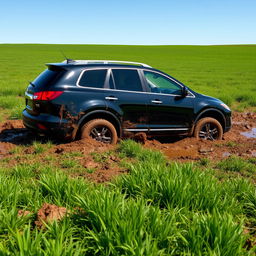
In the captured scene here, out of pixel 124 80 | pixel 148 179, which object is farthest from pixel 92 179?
pixel 124 80

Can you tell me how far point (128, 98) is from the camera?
7738 millimetres

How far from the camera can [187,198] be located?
4.16m

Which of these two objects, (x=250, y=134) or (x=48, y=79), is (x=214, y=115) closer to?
(x=250, y=134)

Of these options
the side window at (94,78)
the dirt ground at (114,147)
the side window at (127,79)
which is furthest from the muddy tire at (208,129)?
the side window at (94,78)

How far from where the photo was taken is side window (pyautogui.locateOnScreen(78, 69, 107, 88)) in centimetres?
747

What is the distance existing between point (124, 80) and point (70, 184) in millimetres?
3921

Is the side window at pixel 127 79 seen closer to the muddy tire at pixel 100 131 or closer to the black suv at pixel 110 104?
the black suv at pixel 110 104

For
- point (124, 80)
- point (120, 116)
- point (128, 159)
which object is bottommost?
point (128, 159)

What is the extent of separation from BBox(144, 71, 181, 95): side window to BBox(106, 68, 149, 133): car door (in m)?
0.31

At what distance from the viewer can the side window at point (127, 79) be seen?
25.5ft

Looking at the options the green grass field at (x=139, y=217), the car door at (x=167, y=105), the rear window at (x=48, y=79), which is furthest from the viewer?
the car door at (x=167, y=105)

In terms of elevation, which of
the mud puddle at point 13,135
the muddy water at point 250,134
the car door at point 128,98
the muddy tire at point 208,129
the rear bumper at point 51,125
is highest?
the car door at point 128,98

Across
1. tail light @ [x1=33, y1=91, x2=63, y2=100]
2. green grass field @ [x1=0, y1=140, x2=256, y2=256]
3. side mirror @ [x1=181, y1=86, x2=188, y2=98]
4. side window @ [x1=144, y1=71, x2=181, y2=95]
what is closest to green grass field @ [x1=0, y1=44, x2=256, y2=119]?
tail light @ [x1=33, y1=91, x2=63, y2=100]

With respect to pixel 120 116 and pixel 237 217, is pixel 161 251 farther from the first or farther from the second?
pixel 120 116
